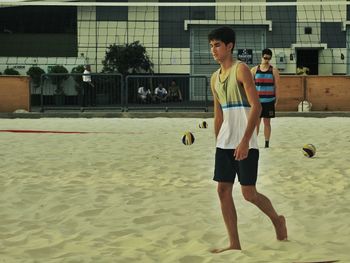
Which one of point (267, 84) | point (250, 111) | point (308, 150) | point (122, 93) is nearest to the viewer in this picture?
point (250, 111)

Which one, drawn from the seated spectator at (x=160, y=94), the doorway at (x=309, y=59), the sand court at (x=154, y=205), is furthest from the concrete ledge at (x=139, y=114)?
the doorway at (x=309, y=59)

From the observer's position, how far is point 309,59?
26.8 meters

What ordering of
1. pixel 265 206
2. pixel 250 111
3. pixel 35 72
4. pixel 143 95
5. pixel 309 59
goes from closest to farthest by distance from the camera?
pixel 250 111 → pixel 265 206 → pixel 143 95 → pixel 35 72 → pixel 309 59

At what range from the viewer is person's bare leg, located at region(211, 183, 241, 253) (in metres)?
3.46

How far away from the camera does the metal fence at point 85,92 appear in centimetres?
1803

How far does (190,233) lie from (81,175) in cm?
264

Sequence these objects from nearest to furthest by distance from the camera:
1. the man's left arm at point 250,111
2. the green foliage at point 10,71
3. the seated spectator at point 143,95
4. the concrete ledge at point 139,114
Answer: the man's left arm at point 250,111 < the concrete ledge at point 139,114 < the seated spectator at point 143,95 < the green foliage at point 10,71

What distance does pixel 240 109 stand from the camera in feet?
11.1

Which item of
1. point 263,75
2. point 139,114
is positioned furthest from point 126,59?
point 263,75

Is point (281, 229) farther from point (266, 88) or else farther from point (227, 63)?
point (266, 88)

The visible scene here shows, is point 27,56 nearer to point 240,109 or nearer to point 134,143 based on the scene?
point 134,143

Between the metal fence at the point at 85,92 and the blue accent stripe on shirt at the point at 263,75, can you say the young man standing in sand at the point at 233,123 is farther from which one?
the metal fence at the point at 85,92

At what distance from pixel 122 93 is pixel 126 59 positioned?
6467 millimetres

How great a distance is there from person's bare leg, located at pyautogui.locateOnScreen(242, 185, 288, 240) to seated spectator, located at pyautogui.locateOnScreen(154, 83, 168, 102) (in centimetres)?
1528
